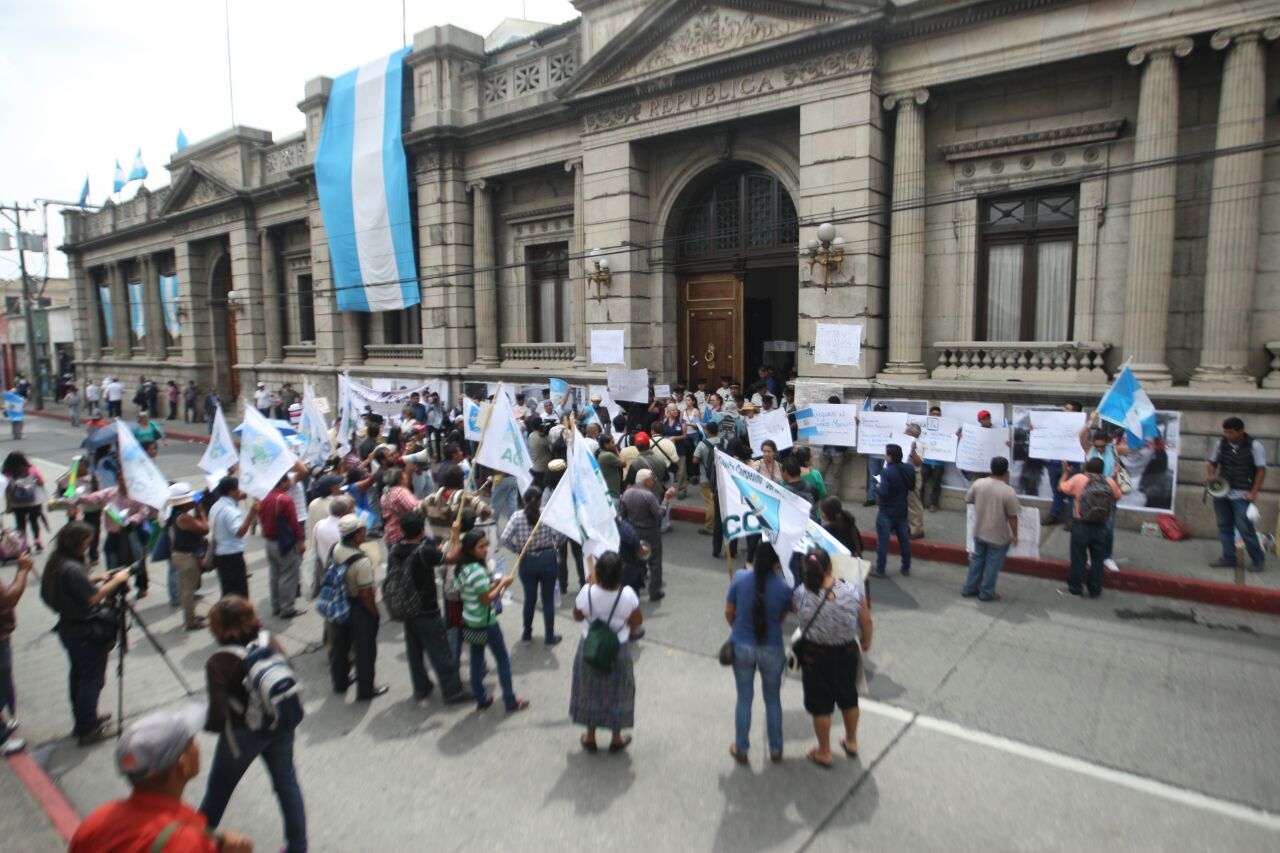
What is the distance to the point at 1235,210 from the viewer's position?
428 inches

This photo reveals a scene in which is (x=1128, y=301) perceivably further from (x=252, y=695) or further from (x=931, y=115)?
(x=252, y=695)

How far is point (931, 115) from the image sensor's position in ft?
45.0

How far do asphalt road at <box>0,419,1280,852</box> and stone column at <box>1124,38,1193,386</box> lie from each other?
14.8ft

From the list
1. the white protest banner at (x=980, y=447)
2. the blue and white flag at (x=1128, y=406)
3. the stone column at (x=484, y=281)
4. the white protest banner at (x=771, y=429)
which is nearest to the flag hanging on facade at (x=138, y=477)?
the white protest banner at (x=771, y=429)

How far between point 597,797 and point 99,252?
141ft

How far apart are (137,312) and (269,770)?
125ft

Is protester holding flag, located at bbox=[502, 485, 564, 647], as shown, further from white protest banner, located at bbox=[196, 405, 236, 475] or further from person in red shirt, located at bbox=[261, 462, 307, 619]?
white protest banner, located at bbox=[196, 405, 236, 475]

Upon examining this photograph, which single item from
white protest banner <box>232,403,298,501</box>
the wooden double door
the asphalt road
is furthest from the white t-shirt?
the wooden double door

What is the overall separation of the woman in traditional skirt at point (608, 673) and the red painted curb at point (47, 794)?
333cm

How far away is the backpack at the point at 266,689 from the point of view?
176 inches

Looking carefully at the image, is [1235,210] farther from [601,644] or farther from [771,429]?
[601,644]

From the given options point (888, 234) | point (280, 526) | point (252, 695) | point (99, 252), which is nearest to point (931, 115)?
point (888, 234)

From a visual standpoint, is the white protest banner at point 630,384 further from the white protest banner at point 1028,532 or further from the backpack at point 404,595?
the backpack at point 404,595

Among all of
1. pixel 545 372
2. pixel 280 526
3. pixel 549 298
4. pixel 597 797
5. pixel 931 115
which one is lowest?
pixel 597 797
